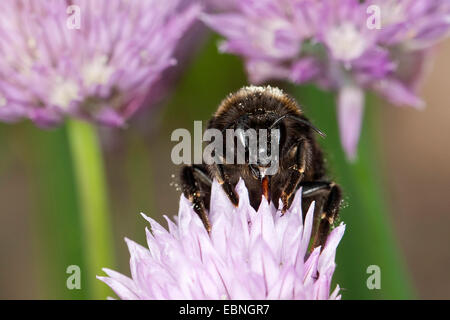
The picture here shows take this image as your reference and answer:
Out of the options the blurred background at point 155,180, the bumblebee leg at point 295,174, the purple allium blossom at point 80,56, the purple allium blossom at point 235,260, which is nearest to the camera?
the purple allium blossom at point 235,260

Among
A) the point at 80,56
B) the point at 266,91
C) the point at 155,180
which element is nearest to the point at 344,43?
the point at 266,91

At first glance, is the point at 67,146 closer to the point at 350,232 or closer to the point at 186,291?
the point at 350,232

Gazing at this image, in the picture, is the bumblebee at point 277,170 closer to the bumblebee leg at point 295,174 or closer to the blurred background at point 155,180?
the bumblebee leg at point 295,174

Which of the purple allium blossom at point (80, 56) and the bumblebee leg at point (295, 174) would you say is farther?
the purple allium blossom at point (80, 56)

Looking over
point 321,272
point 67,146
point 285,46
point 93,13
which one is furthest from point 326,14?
point 67,146

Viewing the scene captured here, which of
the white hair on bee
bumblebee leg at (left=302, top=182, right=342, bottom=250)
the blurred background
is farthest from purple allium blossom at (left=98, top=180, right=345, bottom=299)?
the blurred background

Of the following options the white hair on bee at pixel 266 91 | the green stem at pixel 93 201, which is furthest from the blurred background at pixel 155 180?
the white hair on bee at pixel 266 91

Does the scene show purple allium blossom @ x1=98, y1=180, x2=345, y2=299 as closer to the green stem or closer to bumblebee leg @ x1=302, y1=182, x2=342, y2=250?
bumblebee leg @ x1=302, y1=182, x2=342, y2=250
